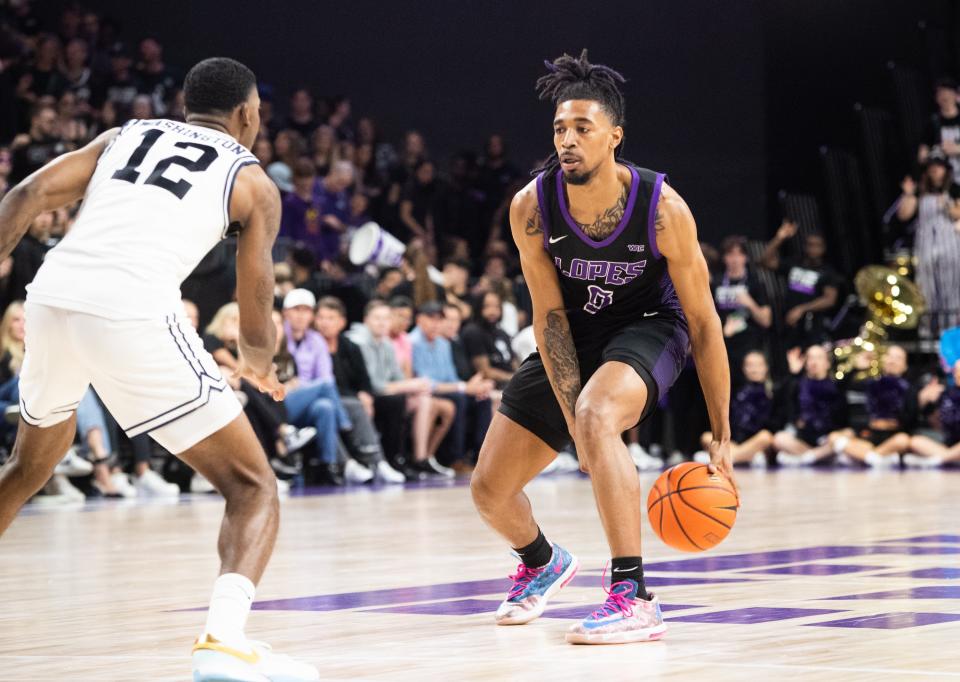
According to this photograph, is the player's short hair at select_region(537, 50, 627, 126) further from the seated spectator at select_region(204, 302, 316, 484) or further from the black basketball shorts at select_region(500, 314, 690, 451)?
the seated spectator at select_region(204, 302, 316, 484)

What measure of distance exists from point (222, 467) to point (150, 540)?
4.72m

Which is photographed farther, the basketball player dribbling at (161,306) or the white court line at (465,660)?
Answer: the basketball player dribbling at (161,306)

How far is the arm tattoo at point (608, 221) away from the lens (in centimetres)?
519

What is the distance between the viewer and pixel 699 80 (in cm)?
2012

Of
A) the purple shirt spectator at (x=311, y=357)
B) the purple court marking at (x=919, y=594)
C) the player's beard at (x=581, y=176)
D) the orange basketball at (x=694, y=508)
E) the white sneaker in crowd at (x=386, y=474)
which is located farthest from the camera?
the white sneaker in crowd at (x=386, y=474)

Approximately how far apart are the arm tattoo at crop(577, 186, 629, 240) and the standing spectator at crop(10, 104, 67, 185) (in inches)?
369

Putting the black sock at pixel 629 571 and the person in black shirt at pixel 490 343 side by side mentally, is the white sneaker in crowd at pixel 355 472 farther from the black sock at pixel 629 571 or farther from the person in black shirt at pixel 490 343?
the black sock at pixel 629 571

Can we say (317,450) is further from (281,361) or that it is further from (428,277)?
(428,277)

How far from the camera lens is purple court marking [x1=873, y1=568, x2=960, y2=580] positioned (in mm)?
6086

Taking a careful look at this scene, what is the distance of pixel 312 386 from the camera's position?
1325cm

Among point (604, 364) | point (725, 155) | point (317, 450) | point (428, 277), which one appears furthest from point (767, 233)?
point (604, 364)

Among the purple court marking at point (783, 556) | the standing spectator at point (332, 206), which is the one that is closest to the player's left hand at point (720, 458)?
the purple court marking at point (783, 556)

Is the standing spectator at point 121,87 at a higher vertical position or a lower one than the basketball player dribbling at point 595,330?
higher

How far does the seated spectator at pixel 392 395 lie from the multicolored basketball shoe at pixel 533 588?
8.62 m
